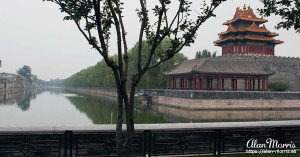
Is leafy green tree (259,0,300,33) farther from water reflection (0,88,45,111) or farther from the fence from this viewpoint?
water reflection (0,88,45,111)

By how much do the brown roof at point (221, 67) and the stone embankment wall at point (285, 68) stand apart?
344 inches

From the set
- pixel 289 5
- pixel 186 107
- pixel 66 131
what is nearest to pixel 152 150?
pixel 66 131

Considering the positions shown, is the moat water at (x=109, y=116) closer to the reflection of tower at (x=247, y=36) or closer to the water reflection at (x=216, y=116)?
the water reflection at (x=216, y=116)

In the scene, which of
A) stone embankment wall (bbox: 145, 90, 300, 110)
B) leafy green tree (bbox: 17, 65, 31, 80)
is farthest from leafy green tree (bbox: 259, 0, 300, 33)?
leafy green tree (bbox: 17, 65, 31, 80)

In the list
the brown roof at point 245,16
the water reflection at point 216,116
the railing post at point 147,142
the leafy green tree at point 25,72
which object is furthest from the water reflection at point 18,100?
the leafy green tree at point 25,72

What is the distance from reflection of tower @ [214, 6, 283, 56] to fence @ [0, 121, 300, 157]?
134 feet

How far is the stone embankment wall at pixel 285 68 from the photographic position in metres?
42.7

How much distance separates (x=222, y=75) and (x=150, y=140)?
27.9 meters

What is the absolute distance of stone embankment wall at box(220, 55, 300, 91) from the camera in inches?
1681

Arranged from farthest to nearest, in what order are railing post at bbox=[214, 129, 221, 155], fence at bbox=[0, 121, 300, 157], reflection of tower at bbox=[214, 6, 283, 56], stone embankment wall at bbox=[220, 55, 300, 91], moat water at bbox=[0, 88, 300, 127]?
reflection of tower at bbox=[214, 6, 283, 56], stone embankment wall at bbox=[220, 55, 300, 91], moat water at bbox=[0, 88, 300, 127], railing post at bbox=[214, 129, 221, 155], fence at bbox=[0, 121, 300, 157]

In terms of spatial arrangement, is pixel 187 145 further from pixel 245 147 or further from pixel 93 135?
pixel 93 135

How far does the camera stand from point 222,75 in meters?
32.3

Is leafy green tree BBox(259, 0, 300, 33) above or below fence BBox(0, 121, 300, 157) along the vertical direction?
above

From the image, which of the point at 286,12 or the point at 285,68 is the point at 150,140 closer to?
the point at 286,12
